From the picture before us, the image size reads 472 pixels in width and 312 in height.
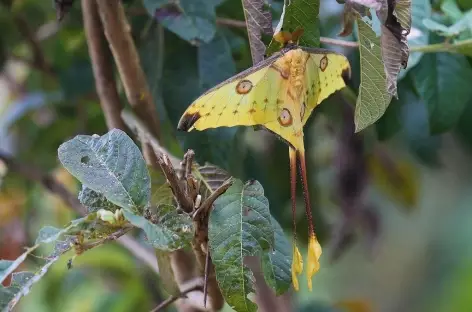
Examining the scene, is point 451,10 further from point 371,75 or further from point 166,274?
point 166,274

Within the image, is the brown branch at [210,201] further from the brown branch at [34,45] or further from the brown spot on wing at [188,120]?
the brown branch at [34,45]

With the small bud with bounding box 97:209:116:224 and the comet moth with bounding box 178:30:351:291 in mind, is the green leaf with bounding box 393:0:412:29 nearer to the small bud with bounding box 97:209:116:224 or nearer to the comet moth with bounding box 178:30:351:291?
the comet moth with bounding box 178:30:351:291

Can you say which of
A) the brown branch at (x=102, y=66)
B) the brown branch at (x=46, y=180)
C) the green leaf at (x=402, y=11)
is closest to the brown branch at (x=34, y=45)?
the brown branch at (x=46, y=180)

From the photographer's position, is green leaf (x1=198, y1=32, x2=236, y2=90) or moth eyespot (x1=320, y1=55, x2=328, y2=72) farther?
green leaf (x1=198, y1=32, x2=236, y2=90)

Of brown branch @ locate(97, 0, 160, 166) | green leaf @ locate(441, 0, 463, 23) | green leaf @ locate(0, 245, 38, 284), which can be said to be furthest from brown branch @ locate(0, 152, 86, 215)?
green leaf @ locate(441, 0, 463, 23)

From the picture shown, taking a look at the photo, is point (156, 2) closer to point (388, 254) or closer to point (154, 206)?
point (154, 206)

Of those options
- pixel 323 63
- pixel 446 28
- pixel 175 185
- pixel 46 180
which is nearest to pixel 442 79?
pixel 446 28
